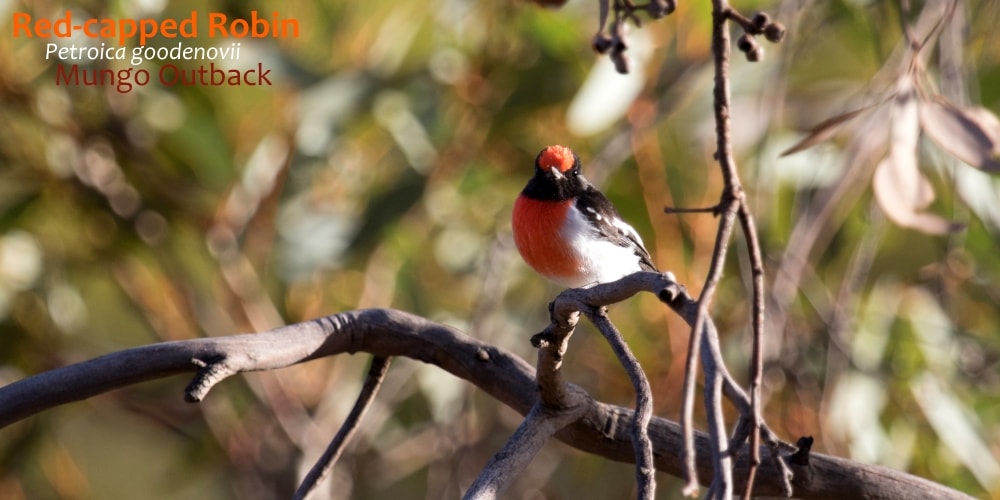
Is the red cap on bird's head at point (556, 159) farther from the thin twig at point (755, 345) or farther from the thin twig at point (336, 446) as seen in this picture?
the thin twig at point (755, 345)

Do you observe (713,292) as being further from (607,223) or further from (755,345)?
(607,223)

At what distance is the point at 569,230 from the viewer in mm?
2693

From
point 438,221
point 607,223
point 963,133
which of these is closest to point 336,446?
point 963,133

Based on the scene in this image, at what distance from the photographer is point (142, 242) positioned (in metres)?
3.41

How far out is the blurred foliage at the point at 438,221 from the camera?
3.14 meters

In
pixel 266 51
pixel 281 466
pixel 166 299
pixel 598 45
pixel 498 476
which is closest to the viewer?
pixel 598 45

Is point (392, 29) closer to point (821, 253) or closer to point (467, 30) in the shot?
Result: point (467, 30)

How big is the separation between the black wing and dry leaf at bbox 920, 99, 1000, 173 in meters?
1.18

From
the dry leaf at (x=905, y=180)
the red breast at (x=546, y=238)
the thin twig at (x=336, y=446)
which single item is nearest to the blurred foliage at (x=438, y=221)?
the red breast at (x=546, y=238)

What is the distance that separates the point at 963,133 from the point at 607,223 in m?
1.28

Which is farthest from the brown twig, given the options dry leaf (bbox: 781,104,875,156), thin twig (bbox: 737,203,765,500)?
dry leaf (bbox: 781,104,875,156)

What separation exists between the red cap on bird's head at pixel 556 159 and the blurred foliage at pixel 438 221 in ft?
0.88

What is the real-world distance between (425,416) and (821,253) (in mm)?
1400

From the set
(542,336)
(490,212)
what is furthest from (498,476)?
(490,212)
